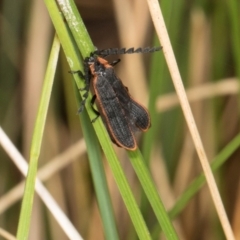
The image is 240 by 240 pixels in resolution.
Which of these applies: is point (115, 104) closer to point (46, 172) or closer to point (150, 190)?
point (150, 190)

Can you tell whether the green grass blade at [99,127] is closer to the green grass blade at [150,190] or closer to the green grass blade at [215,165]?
the green grass blade at [150,190]

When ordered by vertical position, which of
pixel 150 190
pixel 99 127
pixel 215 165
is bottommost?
pixel 215 165

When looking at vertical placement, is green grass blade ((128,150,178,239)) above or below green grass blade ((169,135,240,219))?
above

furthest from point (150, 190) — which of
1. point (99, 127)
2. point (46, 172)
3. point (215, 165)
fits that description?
point (46, 172)

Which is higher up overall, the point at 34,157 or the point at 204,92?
the point at 34,157

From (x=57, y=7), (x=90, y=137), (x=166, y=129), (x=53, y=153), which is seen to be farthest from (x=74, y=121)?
(x=57, y=7)

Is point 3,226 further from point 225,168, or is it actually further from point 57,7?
point 57,7

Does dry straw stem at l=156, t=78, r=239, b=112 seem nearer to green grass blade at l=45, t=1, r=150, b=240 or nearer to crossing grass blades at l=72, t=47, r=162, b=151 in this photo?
crossing grass blades at l=72, t=47, r=162, b=151

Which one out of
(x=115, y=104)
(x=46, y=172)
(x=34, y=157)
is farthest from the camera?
(x=46, y=172)

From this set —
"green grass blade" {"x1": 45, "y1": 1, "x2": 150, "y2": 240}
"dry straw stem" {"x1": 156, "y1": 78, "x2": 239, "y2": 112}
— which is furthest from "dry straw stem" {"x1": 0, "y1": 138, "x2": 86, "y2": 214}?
"green grass blade" {"x1": 45, "y1": 1, "x2": 150, "y2": 240}
